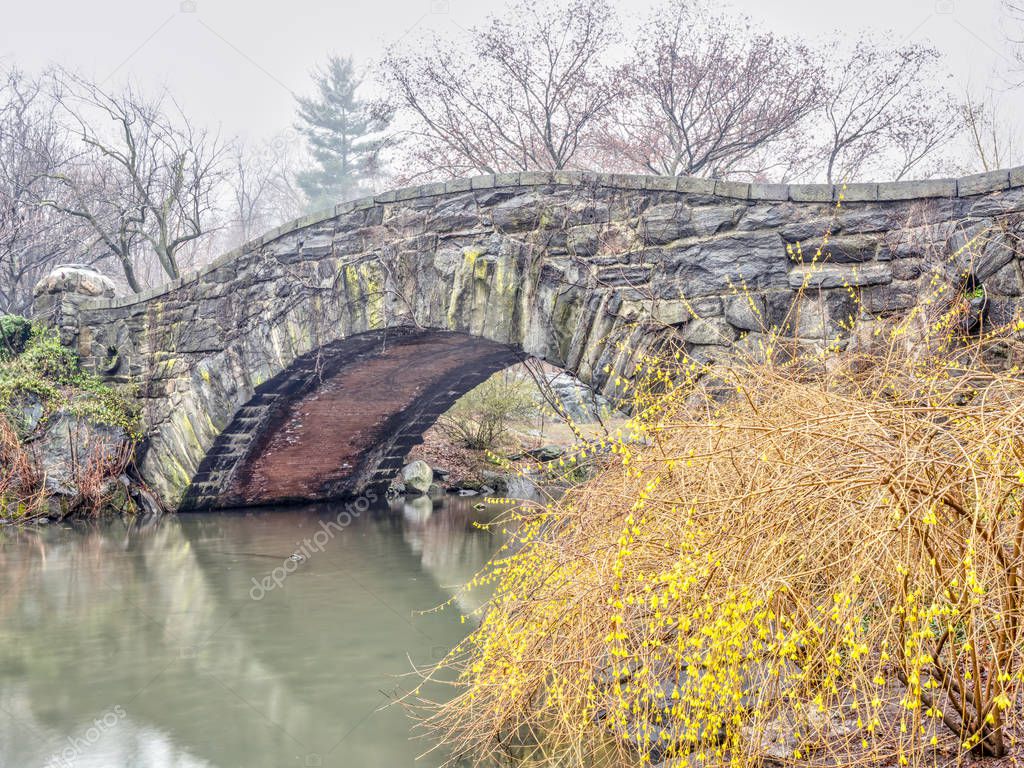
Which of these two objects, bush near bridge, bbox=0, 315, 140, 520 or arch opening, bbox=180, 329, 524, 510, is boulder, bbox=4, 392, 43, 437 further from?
arch opening, bbox=180, 329, 524, 510

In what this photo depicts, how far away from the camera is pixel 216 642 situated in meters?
5.02

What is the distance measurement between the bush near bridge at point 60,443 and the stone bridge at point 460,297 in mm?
311

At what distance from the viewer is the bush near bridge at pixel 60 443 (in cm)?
984

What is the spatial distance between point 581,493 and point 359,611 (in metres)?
2.66

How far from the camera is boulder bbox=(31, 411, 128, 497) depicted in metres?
10.0

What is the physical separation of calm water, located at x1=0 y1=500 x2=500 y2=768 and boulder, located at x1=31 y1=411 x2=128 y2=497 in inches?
38.8

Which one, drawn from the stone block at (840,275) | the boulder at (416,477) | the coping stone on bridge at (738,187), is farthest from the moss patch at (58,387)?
the stone block at (840,275)

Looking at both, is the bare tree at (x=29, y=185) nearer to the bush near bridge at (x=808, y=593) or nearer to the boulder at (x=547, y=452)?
the boulder at (x=547, y=452)

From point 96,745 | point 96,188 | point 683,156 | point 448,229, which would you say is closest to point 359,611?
point 96,745

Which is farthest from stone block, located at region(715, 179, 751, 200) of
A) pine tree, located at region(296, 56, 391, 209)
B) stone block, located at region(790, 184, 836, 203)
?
pine tree, located at region(296, 56, 391, 209)

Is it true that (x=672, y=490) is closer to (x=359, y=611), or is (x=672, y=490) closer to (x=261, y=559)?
(x=359, y=611)

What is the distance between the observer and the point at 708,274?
5562 millimetres

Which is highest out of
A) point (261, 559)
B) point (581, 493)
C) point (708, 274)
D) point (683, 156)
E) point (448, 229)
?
point (683, 156)

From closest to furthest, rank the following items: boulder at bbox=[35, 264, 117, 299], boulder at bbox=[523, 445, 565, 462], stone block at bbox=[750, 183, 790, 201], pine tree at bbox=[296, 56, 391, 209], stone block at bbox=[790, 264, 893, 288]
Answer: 1. stone block at bbox=[790, 264, 893, 288]
2. stone block at bbox=[750, 183, 790, 201]
3. boulder at bbox=[35, 264, 117, 299]
4. boulder at bbox=[523, 445, 565, 462]
5. pine tree at bbox=[296, 56, 391, 209]
